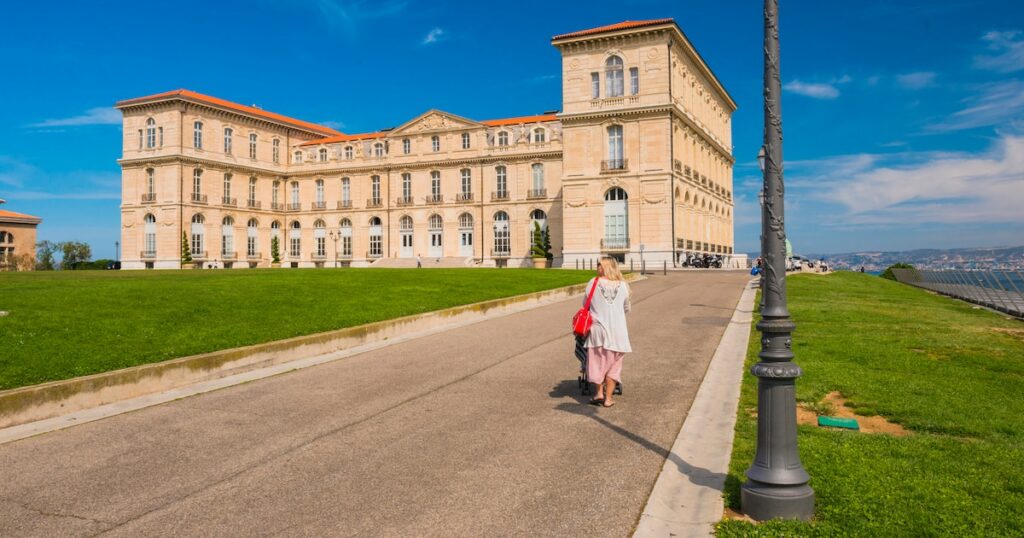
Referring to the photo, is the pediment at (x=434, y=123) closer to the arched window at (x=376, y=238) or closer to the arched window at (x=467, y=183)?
the arched window at (x=467, y=183)

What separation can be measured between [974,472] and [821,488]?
1303mm

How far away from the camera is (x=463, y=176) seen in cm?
6481

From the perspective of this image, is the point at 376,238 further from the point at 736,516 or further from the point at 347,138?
the point at 736,516

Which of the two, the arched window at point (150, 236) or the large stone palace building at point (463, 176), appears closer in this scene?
the large stone palace building at point (463, 176)

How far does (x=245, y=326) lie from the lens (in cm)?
1250

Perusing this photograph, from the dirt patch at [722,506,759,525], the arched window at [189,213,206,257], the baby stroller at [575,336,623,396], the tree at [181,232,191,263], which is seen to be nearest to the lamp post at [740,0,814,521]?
the dirt patch at [722,506,759,525]

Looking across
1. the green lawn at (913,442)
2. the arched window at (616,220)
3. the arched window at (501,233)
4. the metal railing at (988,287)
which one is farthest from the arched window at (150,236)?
the green lawn at (913,442)

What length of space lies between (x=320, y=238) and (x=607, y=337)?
2663 inches

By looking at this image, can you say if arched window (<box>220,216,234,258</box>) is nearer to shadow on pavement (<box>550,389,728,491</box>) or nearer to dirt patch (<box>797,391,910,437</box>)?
shadow on pavement (<box>550,389,728,491</box>)

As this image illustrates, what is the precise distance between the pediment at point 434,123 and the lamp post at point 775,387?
6042 cm

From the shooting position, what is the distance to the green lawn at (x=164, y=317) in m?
9.19

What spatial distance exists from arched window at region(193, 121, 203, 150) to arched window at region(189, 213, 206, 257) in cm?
655

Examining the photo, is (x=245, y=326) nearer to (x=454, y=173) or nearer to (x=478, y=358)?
(x=478, y=358)

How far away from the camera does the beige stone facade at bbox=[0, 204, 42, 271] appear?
62.3 meters
